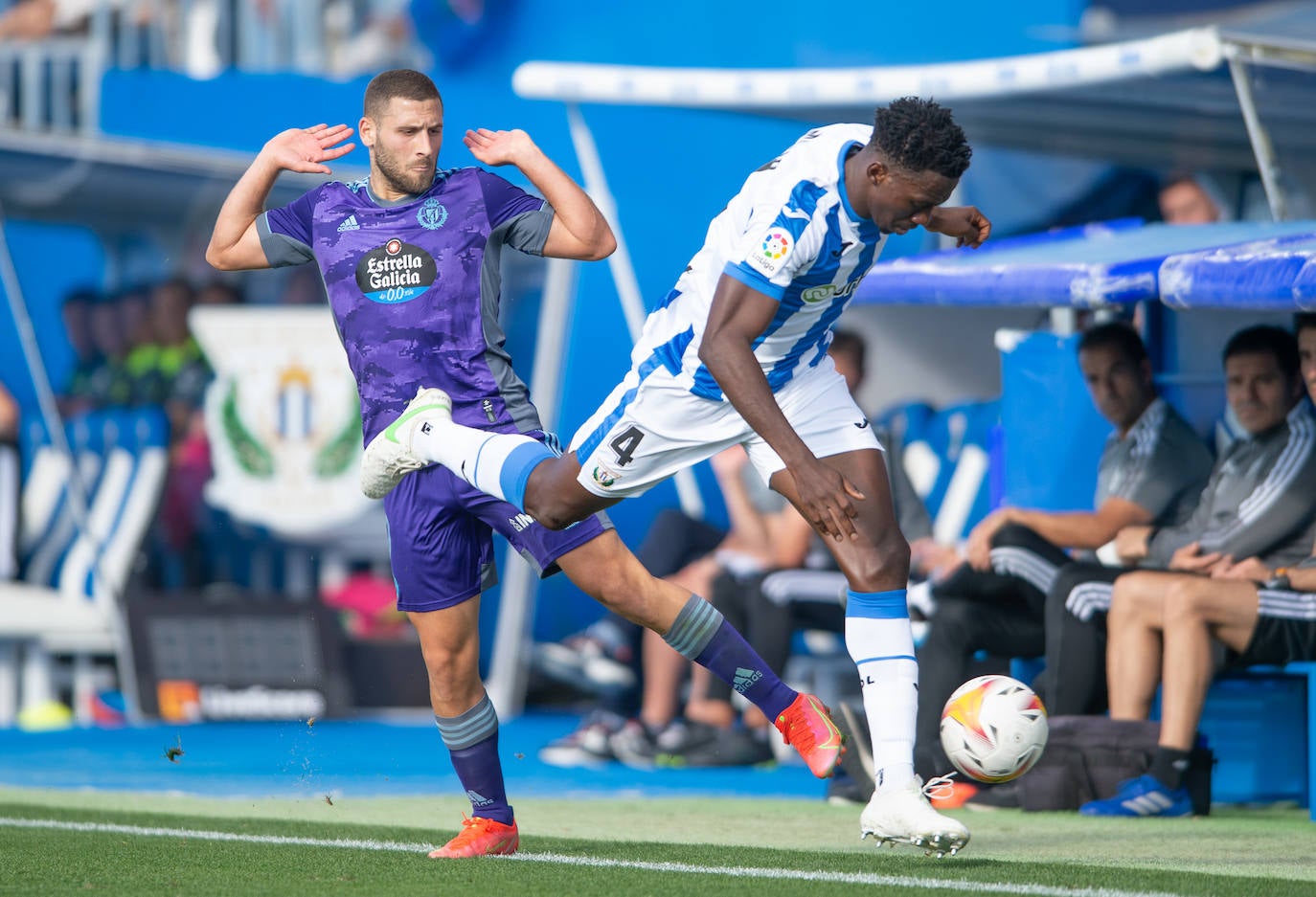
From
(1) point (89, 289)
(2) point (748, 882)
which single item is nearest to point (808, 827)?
(2) point (748, 882)

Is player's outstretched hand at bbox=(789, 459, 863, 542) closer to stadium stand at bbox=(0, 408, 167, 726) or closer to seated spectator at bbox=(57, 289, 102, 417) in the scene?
stadium stand at bbox=(0, 408, 167, 726)

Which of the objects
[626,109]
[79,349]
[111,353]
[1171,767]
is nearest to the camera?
[1171,767]

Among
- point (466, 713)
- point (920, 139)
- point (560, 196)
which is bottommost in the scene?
point (466, 713)

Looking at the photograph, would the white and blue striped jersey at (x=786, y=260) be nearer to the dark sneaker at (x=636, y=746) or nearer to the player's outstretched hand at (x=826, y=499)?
the player's outstretched hand at (x=826, y=499)

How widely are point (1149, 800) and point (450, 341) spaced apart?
2.80 metres

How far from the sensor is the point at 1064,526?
25.5 ft

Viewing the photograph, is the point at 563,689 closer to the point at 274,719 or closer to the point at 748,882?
the point at 274,719

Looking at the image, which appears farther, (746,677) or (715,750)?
(715,750)

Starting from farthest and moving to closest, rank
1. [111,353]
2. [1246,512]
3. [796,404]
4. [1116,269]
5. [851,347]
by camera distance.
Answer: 1. [111,353]
2. [851,347]
3. [1116,269]
4. [1246,512]
5. [796,404]

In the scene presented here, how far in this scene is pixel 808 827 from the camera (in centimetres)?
646

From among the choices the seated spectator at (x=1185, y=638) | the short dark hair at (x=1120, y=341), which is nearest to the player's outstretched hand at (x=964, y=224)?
the seated spectator at (x=1185, y=638)

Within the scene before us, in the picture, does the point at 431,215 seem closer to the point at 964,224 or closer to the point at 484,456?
the point at 484,456

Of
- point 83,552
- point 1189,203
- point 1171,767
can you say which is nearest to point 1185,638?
point 1171,767

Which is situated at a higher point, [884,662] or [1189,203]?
[1189,203]
